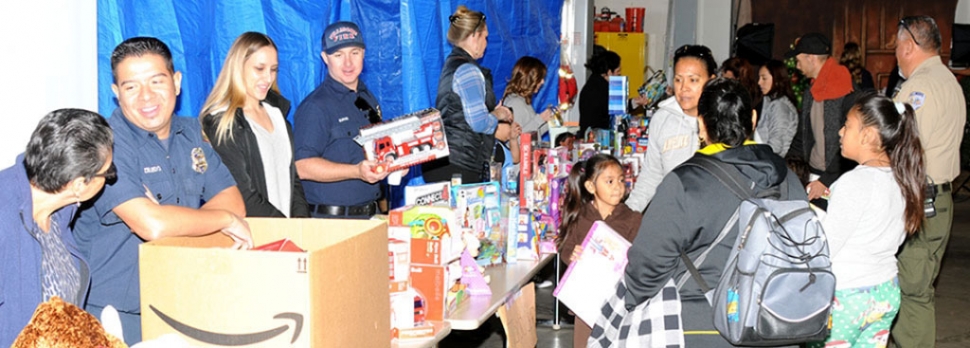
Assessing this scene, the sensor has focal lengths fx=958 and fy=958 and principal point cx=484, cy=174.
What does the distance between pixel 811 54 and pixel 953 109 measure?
2040 mm

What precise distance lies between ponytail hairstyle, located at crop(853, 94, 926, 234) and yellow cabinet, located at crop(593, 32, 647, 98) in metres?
10.6

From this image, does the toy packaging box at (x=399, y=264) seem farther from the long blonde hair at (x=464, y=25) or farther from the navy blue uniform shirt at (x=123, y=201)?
the long blonde hair at (x=464, y=25)

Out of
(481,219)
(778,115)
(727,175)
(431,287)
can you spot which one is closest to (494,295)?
(481,219)

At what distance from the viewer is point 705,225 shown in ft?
9.49

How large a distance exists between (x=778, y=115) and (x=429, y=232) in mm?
4162

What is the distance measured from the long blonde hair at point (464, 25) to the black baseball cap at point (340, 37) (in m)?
1.14

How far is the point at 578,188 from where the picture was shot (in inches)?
186

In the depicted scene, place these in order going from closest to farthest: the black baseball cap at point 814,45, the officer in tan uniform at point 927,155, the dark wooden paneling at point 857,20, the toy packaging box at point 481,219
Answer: the toy packaging box at point 481,219 → the officer in tan uniform at point 927,155 → the black baseball cap at point 814,45 → the dark wooden paneling at point 857,20

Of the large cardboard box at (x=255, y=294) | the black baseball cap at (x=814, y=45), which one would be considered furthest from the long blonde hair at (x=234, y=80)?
the black baseball cap at (x=814, y=45)

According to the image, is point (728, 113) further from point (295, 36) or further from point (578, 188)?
point (295, 36)

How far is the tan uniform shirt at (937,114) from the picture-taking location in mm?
4898

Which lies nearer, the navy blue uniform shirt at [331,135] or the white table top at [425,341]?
the white table top at [425,341]

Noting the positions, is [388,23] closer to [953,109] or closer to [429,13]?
[429,13]

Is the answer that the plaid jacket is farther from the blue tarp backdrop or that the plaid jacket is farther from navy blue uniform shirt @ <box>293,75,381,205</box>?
the blue tarp backdrop
